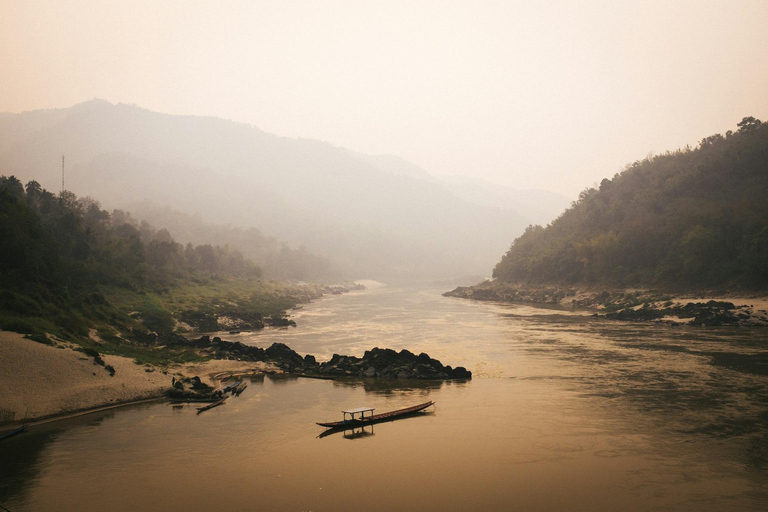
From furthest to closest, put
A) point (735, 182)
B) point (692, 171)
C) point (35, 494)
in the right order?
point (692, 171)
point (735, 182)
point (35, 494)

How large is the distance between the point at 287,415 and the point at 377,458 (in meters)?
7.65

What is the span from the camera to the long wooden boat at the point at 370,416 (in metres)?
24.1

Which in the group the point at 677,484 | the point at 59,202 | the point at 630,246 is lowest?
the point at 677,484

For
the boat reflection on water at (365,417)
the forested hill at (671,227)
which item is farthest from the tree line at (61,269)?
the forested hill at (671,227)

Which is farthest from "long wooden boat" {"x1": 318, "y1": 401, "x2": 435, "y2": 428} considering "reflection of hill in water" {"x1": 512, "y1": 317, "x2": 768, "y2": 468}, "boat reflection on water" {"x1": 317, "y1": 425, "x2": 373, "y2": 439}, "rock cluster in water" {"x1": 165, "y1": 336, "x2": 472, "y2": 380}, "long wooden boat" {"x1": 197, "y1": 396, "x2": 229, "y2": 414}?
"reflection of hill in water" {"x1": 512, "y1": 317, "x2": 768, "y2": 468}

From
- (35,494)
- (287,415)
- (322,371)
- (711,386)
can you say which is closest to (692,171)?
(711,386)

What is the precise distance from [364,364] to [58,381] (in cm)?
1937

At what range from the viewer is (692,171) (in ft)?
337

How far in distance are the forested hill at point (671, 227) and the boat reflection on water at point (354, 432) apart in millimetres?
61974

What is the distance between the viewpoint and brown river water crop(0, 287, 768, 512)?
17.2 m

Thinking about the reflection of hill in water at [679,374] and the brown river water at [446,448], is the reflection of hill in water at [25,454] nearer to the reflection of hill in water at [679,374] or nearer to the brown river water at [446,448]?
the brown river water at [446,448]

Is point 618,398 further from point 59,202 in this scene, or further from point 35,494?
point 59,202

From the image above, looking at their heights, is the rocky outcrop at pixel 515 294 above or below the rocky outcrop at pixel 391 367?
above

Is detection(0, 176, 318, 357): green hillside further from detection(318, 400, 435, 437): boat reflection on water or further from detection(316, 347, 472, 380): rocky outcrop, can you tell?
detection(318, 400, 435, 437): boat reflection on water
